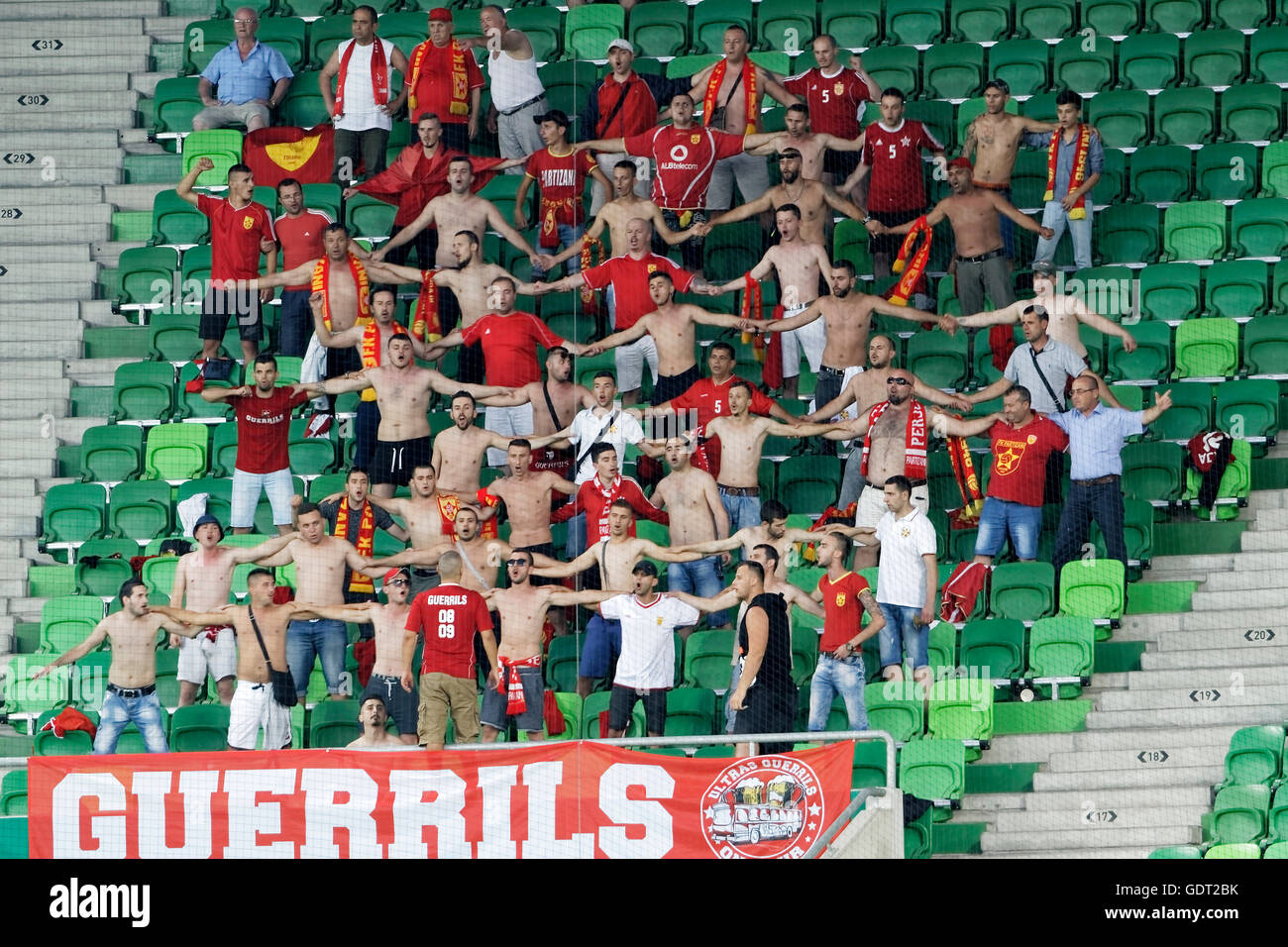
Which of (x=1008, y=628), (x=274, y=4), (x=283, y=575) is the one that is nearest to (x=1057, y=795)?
(x=1008, y=628)

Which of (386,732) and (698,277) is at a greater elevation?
(698,277)

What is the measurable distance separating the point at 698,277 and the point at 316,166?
121 inches

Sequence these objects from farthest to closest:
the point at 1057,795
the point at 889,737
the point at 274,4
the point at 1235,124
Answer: the point at 274,4 < the point at 1235,124 < the point at 1057,795 < the point at 889,737

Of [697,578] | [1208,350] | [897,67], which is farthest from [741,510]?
[897,67]

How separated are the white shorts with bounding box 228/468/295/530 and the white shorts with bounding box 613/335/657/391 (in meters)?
2.11

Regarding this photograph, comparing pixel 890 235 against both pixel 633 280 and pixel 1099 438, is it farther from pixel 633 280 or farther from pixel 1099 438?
pixel 1099 438

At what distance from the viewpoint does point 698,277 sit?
50.7 feet

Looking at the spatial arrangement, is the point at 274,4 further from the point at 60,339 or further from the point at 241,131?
the point at 60,339

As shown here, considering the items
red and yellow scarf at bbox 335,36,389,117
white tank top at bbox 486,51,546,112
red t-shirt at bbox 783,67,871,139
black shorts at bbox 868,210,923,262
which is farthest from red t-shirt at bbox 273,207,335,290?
black shorts at bbox 868,210,923,262

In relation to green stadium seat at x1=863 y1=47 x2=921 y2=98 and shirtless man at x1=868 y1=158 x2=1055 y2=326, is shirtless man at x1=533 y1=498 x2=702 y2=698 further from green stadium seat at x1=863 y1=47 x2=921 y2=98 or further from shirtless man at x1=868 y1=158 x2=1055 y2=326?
green stadium seat at x1=863 y1=47 x2=921 y2=98

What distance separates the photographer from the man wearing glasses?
17266mm

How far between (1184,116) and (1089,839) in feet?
19.3

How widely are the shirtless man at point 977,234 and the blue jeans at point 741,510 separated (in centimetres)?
217

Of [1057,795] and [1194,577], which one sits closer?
[1057,795]
